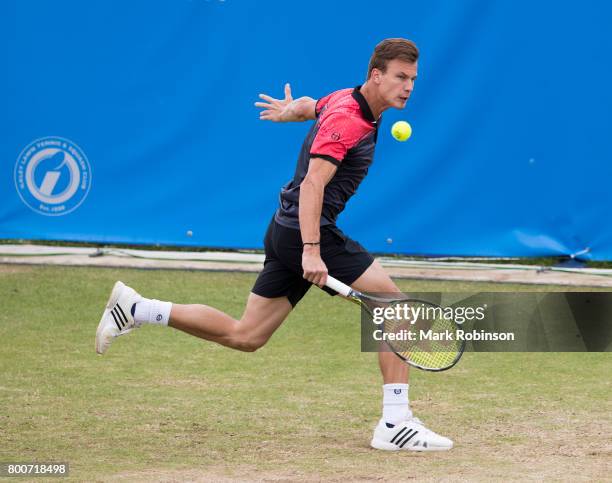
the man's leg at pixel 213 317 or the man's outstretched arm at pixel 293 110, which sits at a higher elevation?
the man's outstretched arm at pixel 293 110

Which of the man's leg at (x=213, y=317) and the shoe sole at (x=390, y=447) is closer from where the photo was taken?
the shoe sole at (x=390, y=447)

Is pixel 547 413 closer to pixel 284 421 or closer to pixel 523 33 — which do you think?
pixel 284 421

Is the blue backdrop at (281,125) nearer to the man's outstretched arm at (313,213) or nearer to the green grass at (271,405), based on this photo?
the green grass at (271,405)

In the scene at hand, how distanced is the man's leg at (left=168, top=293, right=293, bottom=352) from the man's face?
37.3 inches

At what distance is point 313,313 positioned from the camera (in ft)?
25.1

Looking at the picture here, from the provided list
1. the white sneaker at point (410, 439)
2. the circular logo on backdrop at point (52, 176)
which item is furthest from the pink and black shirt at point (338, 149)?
the circular logo on backdrop at point (52, 176)

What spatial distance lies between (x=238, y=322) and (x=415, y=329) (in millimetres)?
775

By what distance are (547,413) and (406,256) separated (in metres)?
3.59

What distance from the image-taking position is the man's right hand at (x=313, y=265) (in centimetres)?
462

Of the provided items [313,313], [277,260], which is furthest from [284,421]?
[313,313]

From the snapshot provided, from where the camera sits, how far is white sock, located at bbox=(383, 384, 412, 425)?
4816mm

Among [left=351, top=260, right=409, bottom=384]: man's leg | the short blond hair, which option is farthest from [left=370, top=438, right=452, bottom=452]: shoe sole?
the short blond hair

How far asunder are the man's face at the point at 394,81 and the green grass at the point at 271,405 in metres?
1.39

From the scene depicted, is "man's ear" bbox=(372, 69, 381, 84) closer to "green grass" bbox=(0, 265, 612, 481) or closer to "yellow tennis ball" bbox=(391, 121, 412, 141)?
"green grass" bbox=(0, 265, 612, 481)
